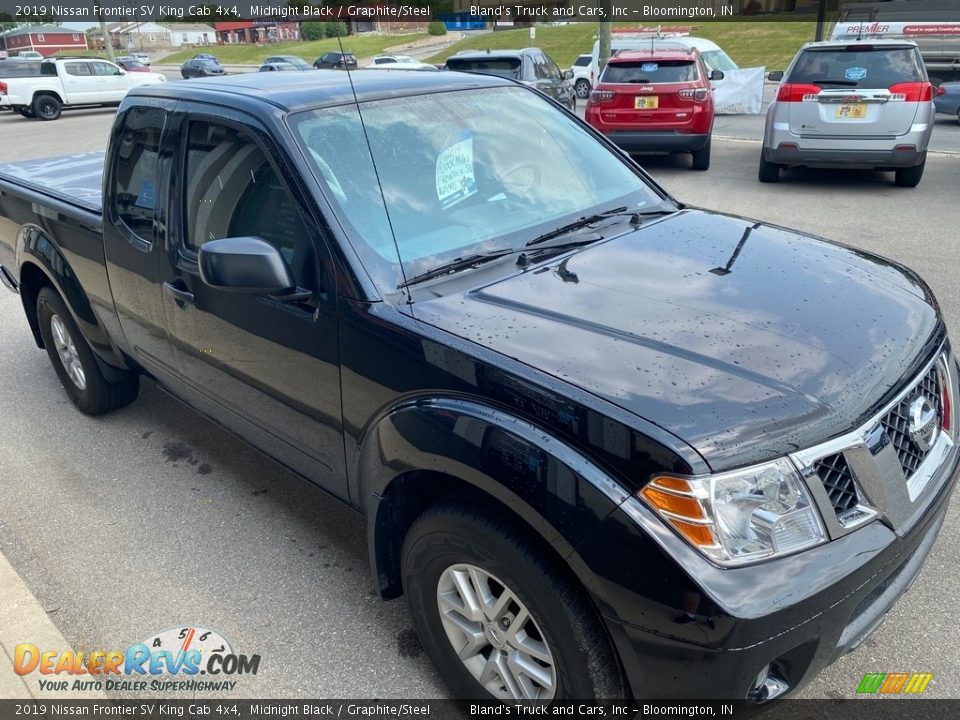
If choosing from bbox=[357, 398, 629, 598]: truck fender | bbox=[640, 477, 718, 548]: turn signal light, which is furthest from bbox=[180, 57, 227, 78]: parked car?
bbox=[640, 477, 718, 548]: turn signal light

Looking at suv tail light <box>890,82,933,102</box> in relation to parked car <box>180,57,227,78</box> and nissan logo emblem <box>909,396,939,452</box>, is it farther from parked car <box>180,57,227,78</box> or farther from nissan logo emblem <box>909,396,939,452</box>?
parked car <box>180,57,227,78</box>

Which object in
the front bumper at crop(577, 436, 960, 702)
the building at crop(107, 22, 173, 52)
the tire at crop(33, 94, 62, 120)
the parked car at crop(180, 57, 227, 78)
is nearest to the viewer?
the front bumper at crop(577, 436, 960, 702)

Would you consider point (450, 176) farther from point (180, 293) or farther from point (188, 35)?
point (188, 35)

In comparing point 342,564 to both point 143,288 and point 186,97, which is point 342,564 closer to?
point 143,288

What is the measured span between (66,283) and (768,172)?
8.57 metres

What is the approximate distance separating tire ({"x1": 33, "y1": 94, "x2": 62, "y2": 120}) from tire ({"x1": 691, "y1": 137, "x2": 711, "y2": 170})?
19652 millimetres

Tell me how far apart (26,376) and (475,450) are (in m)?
4.46

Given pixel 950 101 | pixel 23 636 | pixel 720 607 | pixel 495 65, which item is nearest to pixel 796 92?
pixel 495 65

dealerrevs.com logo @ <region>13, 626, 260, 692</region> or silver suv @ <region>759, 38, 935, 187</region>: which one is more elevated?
silver suv @ <region>759, 38, 935, 187</region>

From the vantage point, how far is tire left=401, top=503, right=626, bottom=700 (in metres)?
1.87

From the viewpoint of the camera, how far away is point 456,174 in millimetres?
2787

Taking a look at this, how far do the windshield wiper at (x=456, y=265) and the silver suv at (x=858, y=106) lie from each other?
301 inches

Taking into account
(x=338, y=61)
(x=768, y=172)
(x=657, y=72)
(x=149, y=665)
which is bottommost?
(x=149, y=665)

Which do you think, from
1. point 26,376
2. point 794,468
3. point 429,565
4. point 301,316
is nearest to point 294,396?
point 301,316
